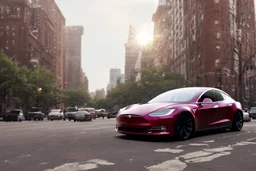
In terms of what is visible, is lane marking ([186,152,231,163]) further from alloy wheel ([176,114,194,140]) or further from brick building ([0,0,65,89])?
brick building ([0,0,65,89])

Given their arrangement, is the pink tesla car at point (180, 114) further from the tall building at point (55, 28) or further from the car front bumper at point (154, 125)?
the tall building at point (55, 28)

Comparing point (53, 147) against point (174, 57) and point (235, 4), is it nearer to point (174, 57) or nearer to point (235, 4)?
point (235, 4)

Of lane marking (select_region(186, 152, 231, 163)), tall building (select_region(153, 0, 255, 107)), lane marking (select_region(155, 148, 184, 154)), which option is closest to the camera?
lane marking (select_region(186, 152, 231, 163))

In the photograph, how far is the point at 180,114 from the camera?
7.37 meters

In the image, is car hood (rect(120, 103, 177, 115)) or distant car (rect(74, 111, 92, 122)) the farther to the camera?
distant car (rect(74, 111, 92, 122))

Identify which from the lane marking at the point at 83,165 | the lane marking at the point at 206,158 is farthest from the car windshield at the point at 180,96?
the lane marking at the point at 83,165

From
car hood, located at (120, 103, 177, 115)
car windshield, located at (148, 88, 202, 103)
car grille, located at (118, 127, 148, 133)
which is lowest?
car grille, located at (118, 127, 148, 133)

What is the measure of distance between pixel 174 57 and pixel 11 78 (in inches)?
2365

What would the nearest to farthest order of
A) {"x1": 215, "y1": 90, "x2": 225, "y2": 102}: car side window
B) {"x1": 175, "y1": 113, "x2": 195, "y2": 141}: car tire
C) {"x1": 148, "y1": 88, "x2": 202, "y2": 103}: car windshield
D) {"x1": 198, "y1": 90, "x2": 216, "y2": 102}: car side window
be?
{"x1": 175, "y1": 113, "x2": 195, "y2": 141}: car tire → {"x1": 148, "y1": 88, "x2": 202, "y2": 103}: car windshield → {"x1": 198, "y1": 90, "x2": 216, "y2": 102}: car side window → {"x1": 215, "y1": 90, "x2": 225, "y2": 102}: car side window

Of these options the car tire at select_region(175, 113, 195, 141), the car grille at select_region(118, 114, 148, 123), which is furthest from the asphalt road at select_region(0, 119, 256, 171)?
the car grille at select_region(118, 114, 148, 123)

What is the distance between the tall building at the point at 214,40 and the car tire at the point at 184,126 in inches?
1829

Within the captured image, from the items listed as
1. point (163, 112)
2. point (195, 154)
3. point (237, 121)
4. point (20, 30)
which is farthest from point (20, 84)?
point (20, 30)

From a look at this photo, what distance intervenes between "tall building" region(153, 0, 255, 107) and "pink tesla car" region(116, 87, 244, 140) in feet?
148

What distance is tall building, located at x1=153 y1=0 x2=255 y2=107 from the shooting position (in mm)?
61531
